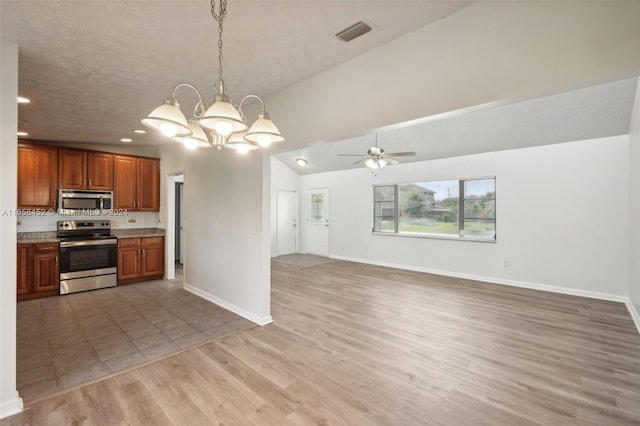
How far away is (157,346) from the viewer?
9.92ft

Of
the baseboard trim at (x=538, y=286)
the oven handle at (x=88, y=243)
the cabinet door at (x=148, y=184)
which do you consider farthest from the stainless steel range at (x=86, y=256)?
the baseboard trim at (x=538, y=286)

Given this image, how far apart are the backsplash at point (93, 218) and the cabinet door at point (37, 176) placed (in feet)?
1.24

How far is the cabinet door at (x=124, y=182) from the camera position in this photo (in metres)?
5.55

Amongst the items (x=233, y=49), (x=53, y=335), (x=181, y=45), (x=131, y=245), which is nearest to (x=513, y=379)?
Answer: (x=233, y=49)

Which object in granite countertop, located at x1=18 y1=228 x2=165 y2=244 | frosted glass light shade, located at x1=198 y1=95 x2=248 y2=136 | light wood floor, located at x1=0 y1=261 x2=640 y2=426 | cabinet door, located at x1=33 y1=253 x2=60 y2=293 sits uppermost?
frosted glass light shade, located at x1=198 y1=95 x2=248 y2=136

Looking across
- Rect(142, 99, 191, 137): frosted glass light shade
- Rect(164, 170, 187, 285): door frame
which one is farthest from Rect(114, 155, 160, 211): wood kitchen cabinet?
Rect(142, 99, 191, 137): frosted glass light shade

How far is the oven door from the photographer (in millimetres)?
4762

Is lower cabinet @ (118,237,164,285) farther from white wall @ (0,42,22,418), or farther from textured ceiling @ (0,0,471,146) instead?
white wall @ (0,42,22,418)

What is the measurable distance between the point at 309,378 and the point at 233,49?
9.21 feet

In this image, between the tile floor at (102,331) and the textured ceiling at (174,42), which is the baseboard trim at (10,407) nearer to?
the tile floor at (102,331)

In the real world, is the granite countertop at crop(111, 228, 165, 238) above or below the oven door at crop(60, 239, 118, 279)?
above

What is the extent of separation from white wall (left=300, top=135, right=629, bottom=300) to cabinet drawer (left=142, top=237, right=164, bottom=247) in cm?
546

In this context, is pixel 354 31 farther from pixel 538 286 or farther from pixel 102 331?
pixel 538 286

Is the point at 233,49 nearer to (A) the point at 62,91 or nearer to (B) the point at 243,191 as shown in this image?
(B) the point at 243,191
